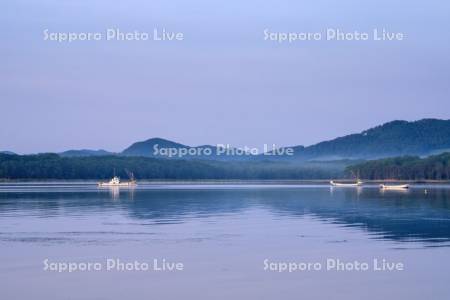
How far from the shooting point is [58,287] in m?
21.8

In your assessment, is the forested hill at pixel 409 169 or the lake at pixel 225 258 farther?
the forested hill at pixel 409 169

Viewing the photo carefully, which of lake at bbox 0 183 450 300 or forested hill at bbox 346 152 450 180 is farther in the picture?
forested hill at bbox 346 152 450 180

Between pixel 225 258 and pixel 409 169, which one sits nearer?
pixel 225 258

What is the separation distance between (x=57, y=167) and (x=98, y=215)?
154427 mm

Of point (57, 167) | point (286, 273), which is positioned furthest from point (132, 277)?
point (57, 167)

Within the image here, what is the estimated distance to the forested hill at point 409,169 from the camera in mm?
180000

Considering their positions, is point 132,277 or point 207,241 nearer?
point 132,277

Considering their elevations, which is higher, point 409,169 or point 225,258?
point 409,169

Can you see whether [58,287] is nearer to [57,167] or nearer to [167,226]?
[167,226]

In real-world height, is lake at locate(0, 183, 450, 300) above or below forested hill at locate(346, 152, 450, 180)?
below

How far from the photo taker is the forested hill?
180000mm

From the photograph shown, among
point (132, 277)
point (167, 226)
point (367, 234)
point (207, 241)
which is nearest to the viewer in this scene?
point (132, 277)

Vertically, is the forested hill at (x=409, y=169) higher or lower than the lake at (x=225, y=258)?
higher

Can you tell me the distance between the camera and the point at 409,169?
188 m
